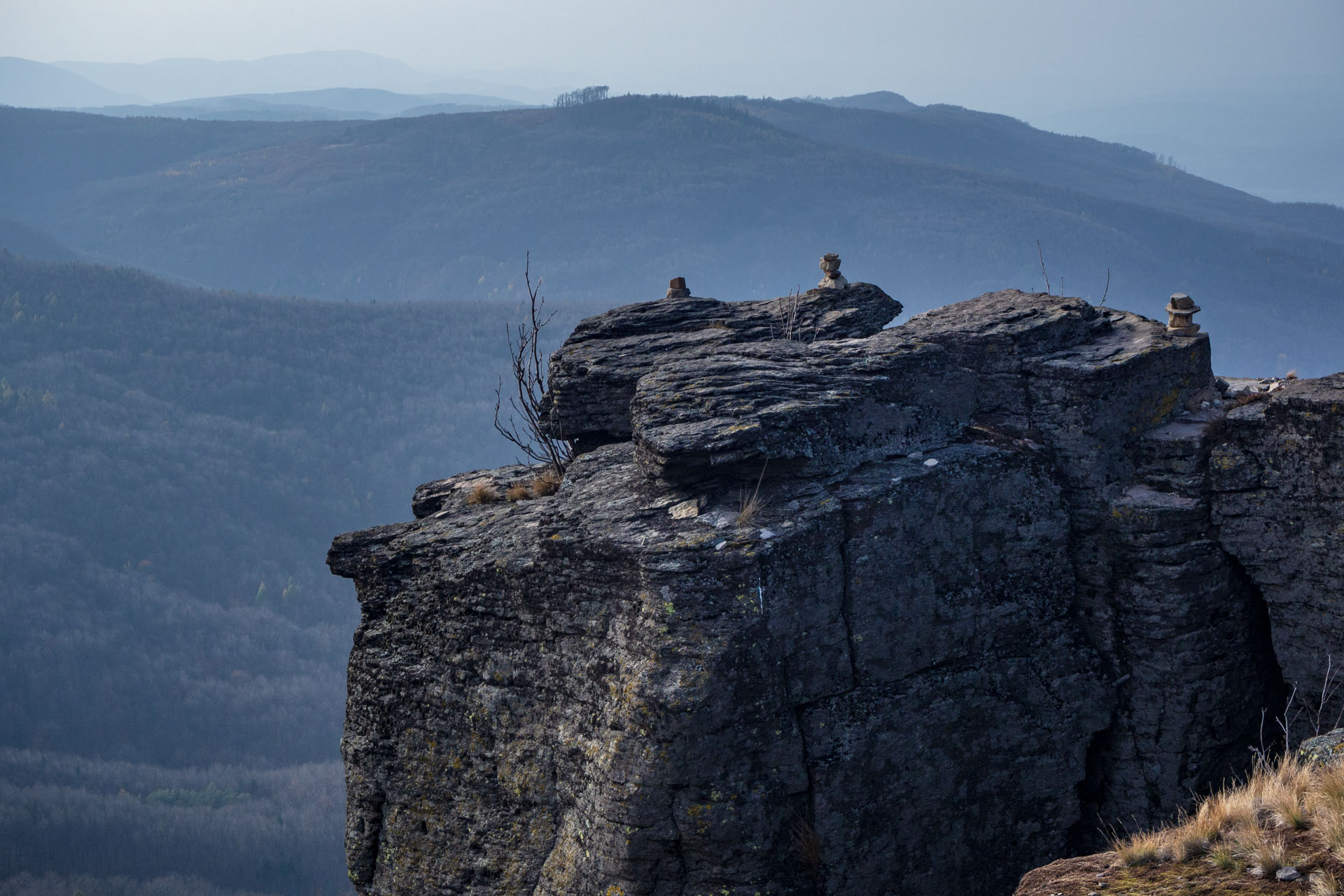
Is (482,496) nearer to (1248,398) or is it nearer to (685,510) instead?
(685,510)

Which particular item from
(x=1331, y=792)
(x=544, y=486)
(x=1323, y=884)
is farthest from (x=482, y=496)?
(x=1323, y=884)

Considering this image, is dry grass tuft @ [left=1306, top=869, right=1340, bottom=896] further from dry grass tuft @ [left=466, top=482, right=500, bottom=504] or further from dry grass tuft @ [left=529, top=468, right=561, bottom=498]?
dry grass tuft @ [left=466, top=482, right=500, bottom=504]

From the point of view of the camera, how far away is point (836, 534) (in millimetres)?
10188

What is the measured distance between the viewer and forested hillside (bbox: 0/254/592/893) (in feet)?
269

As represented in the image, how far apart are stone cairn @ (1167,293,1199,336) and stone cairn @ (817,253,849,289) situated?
486 centimetres

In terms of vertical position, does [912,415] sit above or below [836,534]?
above

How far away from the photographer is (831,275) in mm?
15812

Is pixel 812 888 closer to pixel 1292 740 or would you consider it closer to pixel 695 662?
pixel 695 662

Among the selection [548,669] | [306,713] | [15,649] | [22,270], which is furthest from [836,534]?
[22,270]

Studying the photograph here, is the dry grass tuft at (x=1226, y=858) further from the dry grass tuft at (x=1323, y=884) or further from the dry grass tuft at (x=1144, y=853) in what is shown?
the dry grass tuft at (x=1323, y=884)

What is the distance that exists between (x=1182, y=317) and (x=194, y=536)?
134678 mm

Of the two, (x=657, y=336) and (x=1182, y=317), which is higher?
(x=1182, y=317)

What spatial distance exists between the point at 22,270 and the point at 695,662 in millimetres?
Result: 183510

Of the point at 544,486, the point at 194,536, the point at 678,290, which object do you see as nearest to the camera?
the point at 544,486
